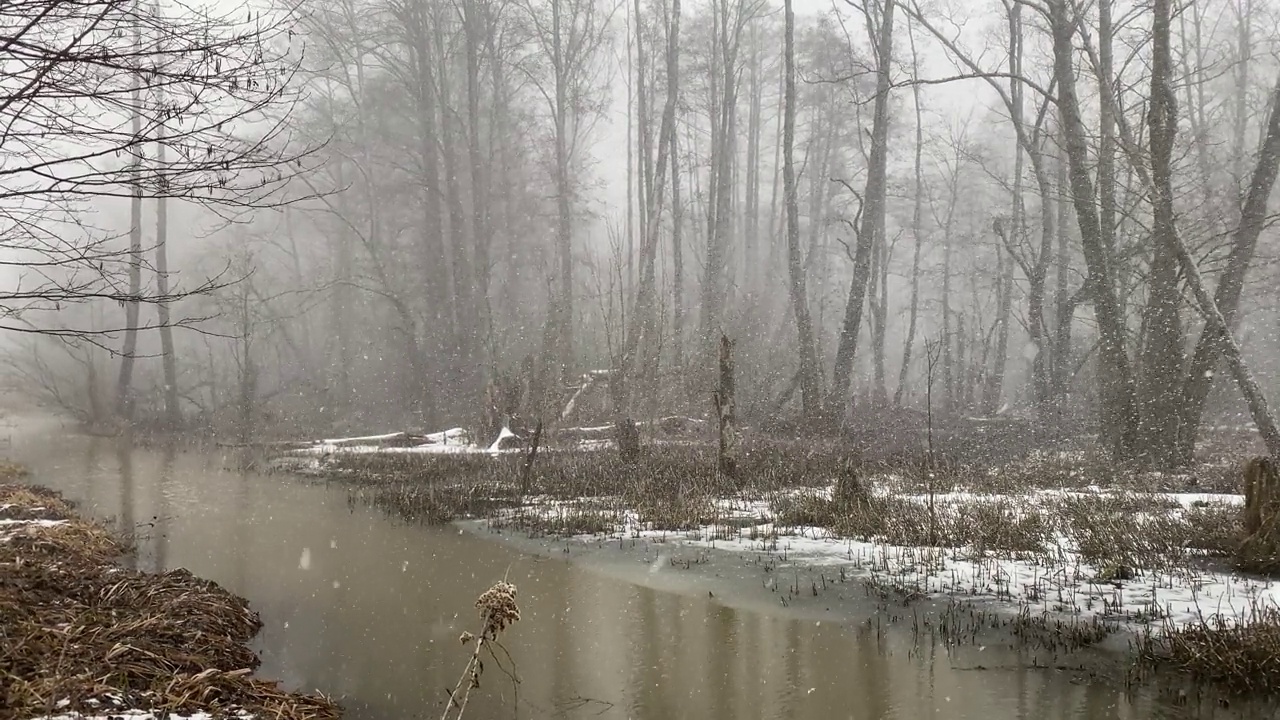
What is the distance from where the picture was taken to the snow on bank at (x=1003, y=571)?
578 centimetres

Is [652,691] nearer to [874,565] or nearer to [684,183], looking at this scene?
[874,565]

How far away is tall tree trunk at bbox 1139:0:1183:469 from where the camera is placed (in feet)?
37.8

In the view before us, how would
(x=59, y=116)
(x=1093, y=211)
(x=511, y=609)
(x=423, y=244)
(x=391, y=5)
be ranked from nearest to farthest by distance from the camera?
(x=511, y=609) < (x=59, y=116) < (x=1093, y=211) < (x=391, y=5) < (x=423, y=244)

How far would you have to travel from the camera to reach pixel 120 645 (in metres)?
4.34

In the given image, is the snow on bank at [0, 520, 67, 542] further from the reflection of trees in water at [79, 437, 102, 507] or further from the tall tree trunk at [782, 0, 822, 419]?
the tall tree trunk at [782, 0, 822, 419]

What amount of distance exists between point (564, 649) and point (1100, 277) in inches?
450

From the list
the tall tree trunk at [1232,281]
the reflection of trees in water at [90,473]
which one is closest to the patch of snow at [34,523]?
the reflection of trees in water at [90,473]

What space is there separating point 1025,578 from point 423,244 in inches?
882

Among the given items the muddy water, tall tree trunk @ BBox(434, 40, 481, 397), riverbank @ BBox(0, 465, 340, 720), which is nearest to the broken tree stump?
the muddy water

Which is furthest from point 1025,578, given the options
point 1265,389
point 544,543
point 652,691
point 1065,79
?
point 1265,389

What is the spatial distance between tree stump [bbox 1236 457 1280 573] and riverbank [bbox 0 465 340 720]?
23.3 feet

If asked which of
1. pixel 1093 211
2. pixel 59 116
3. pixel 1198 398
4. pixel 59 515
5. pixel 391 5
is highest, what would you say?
pixel 391 5

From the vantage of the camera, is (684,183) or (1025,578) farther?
(684,183)

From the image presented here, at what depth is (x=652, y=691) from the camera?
194 inches
